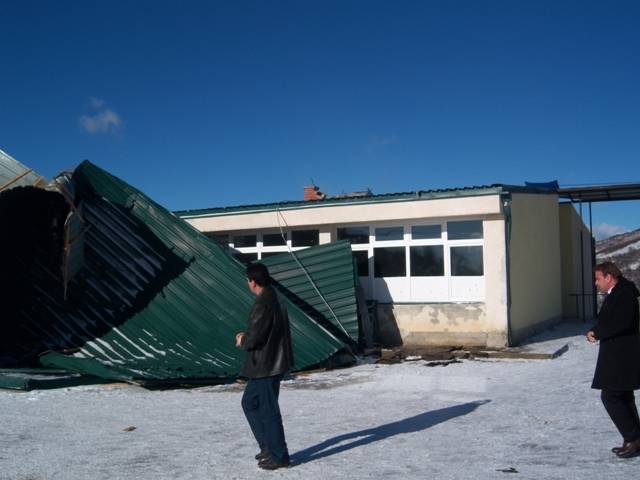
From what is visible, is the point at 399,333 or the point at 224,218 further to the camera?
the point at 224,218

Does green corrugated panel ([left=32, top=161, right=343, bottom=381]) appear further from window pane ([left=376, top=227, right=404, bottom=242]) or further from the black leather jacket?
the black leather jacket

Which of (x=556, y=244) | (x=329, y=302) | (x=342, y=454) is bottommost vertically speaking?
(x=342, y=454)

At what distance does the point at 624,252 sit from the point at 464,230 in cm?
2803

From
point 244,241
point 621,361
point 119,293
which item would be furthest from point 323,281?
point 621,361

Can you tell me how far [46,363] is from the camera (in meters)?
9.92

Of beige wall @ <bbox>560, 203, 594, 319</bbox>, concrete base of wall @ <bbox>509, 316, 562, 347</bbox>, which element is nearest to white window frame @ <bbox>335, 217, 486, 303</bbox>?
concrete base of wall @ <bbox>509, 316, 562, 347</bbox>

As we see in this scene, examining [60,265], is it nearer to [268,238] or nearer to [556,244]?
[268,238]

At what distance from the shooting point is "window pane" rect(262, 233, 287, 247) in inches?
671

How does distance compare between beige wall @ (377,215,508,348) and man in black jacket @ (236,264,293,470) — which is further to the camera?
beige wall @ (377,215,508,348)

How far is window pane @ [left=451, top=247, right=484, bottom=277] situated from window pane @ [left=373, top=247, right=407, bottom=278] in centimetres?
117

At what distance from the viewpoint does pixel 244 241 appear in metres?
17.6

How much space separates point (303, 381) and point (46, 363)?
12.8 feet

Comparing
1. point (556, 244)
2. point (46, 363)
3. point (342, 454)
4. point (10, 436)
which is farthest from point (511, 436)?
point (556, 244)

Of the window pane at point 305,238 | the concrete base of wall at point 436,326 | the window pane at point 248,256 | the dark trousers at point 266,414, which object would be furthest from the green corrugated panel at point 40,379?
the window pane at point 248,256
